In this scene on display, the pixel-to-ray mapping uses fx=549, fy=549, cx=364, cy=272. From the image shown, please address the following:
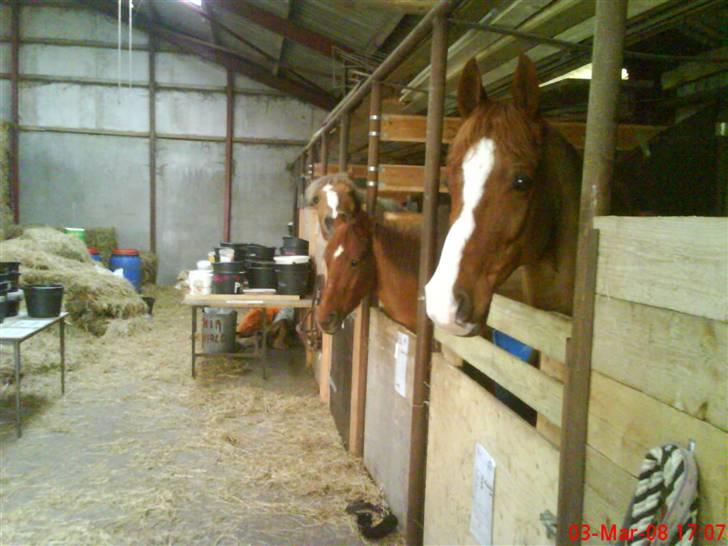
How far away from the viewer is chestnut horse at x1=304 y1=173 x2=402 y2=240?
2.65 m

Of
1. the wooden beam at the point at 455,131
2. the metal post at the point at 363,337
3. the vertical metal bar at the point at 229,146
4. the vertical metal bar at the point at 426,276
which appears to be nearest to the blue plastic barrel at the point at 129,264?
the vertical metal bar at the point at 229,146

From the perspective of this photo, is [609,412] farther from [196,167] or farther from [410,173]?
[196,167]

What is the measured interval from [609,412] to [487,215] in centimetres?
46

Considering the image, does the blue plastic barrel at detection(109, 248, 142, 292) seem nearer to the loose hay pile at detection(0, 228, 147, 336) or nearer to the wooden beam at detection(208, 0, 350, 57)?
the loose hay pile at detection(0, 228, 147, 336)

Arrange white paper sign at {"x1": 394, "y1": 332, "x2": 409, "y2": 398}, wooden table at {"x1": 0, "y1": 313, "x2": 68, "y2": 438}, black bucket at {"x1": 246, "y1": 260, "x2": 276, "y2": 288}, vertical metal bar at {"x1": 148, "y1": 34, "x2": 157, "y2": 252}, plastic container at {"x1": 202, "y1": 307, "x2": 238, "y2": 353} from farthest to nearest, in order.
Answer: vertical metal bar at {"x1": 148, "y1": 34, "x2": 157, "y2": 252} < plastic container at {"x1": 202, "y1": 307, "x2": 238, "y2": 353} < black bucket at {"x1": 246, "y1": 260, "x2": 276, "y2": 288} < wooden table at {"x1": 0, "y1": 313, "x2": 68, "y2": 438} < white paper sign at {"x1": 394, "y1": 332, "x2": 409, "y2": 398}

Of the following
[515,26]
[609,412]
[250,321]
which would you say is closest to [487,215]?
[609,412]

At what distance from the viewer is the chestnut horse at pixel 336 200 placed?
265 cm

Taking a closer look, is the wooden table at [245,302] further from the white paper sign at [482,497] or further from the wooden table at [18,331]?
the white paper sign at [482,497]

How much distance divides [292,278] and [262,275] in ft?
1.10

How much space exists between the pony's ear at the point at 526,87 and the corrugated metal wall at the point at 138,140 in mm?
8249

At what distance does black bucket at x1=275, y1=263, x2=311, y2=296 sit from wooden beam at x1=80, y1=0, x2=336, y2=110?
5356 mm

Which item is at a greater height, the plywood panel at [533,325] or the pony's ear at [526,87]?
the pony's ear at [526,87]

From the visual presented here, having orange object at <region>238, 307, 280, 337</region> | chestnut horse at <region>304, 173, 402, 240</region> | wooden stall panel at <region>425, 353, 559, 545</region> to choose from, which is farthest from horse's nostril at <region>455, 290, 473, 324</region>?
orange object at <region>238, 307, 280, 337</region>

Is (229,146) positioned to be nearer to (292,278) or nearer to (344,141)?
(292,278)
